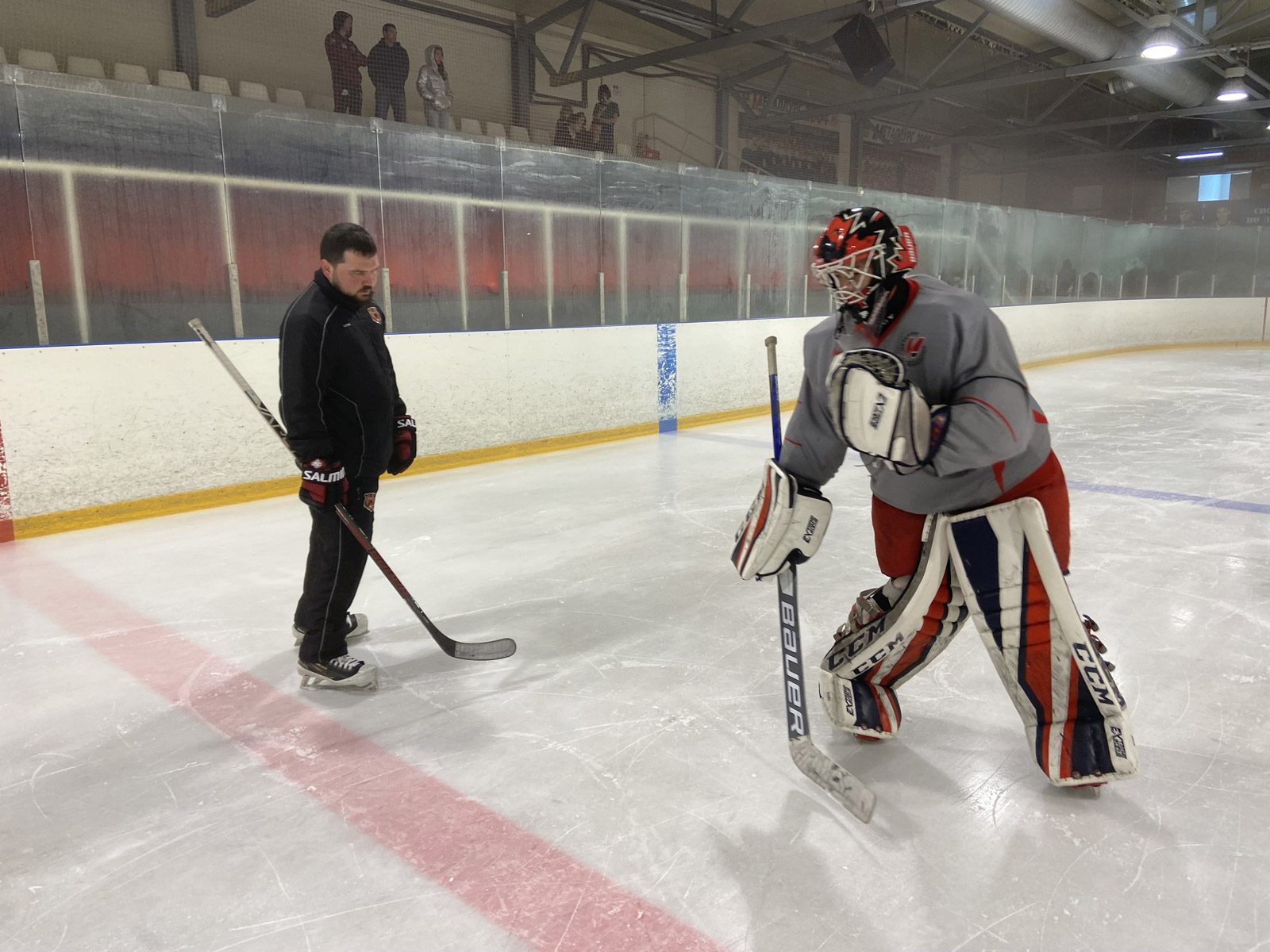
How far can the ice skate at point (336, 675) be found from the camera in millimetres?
2328

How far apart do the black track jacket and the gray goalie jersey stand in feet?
3.68

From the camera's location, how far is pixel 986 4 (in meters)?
7.24

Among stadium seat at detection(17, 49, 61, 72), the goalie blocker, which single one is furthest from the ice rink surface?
stadium seat at detection(17, 49, 61, 72)

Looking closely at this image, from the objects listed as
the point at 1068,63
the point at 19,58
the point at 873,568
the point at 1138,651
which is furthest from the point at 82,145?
the point at 1068,63

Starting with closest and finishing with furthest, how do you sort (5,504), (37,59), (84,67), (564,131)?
(5,504) → (37,59) → (84,67) → (564,131)

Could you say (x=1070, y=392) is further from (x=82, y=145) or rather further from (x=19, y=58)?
(x=19, y=58)

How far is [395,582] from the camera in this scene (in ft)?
7.98

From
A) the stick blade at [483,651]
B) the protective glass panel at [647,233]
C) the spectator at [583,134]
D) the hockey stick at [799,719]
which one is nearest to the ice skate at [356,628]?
the stick blade at [483,651]

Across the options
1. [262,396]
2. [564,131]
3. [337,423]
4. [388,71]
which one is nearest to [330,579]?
[337,423]

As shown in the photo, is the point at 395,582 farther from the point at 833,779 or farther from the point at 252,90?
the point at 252,90

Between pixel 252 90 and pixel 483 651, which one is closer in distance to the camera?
pixel 483 651

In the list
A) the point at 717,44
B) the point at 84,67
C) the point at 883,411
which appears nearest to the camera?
the point at 883,411

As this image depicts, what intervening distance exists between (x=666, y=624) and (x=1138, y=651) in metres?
1.41

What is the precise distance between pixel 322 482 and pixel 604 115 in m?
8.21
